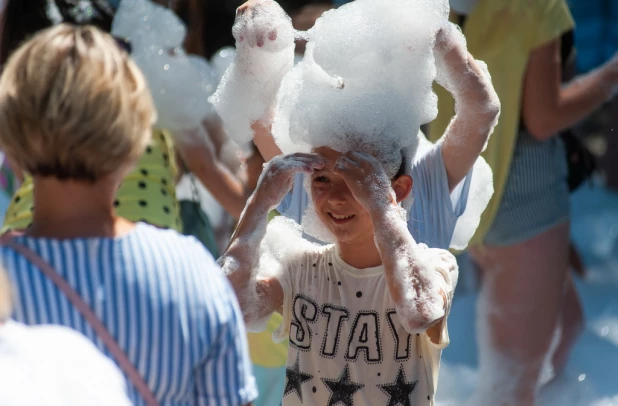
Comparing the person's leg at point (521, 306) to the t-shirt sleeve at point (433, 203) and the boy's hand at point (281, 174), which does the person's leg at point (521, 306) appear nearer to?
the t-shirt sleeve at point (433, 203)

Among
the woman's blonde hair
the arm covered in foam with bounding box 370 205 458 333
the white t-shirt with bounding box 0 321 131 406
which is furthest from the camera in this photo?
the arm covered in foam with bounding box 370 205 458 333

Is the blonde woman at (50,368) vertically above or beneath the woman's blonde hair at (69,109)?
beneath

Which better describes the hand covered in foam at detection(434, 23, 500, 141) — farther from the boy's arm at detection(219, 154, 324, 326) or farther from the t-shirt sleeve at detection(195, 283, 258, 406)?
the t-shirt sleeve at detection(195, 283, 258, 406)

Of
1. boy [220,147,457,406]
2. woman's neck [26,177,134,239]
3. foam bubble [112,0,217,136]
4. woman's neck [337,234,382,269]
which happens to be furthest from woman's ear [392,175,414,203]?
foam bubble [112,0,217,136]

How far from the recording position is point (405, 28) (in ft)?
5.59

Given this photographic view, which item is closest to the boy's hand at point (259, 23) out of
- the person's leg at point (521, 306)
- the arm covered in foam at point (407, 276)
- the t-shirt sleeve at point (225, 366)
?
the arm covered in foam at point (407, 276)

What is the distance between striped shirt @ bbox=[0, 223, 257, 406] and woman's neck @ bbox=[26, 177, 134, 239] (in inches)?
0.8

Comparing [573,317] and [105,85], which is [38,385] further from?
[573,317]

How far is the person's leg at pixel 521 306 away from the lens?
9.12 ft

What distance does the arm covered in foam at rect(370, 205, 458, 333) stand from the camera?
1.54 meters

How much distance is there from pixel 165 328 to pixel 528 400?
194 cm

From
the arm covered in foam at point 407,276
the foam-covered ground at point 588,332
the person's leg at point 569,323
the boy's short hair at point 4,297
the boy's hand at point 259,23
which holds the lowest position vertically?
the foam-covered ground at point 588,332

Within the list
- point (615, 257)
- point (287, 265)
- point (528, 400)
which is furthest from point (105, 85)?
point (615, 257)

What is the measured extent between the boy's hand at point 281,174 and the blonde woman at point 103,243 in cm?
34
